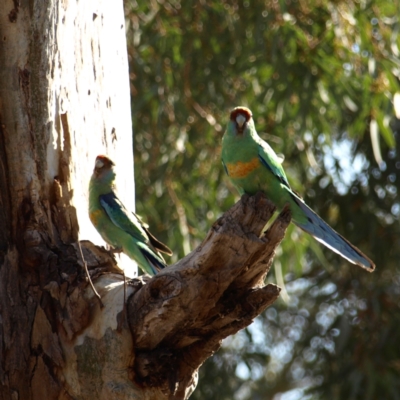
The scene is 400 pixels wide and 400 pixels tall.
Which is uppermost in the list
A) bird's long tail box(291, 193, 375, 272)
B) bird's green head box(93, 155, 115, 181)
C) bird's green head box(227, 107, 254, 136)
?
bird's green head box(227, 107, 254, 136)

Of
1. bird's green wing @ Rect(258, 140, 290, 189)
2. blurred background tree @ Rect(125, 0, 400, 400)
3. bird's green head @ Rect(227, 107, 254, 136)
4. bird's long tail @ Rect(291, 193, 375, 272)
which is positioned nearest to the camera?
bird's long tail @ Rect(291, 193, 375, 272)

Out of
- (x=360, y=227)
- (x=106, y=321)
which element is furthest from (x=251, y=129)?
(x=360, y=227)

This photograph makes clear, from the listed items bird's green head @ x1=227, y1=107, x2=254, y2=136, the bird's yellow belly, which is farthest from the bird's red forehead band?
the bird's yellow belly

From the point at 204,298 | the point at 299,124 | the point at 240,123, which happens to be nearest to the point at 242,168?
the point at 240,123

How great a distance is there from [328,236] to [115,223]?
0.81m

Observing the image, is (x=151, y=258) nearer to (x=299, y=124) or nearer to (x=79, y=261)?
(x=79, y=261)

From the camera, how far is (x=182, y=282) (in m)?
2.21

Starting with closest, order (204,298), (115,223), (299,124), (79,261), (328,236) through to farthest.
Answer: (204,298) → (79,261) → (328,236) → (115,223) → (299,124)

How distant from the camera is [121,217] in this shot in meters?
2.88

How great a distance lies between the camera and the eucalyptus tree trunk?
2.22 meters

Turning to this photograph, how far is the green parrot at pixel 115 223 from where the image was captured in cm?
274

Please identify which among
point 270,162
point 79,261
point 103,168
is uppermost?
point 103,168

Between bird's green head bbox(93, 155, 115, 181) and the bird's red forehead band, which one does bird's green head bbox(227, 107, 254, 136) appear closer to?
the bird's red forehead band

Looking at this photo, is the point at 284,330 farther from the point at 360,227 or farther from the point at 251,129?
the point at 251,129
